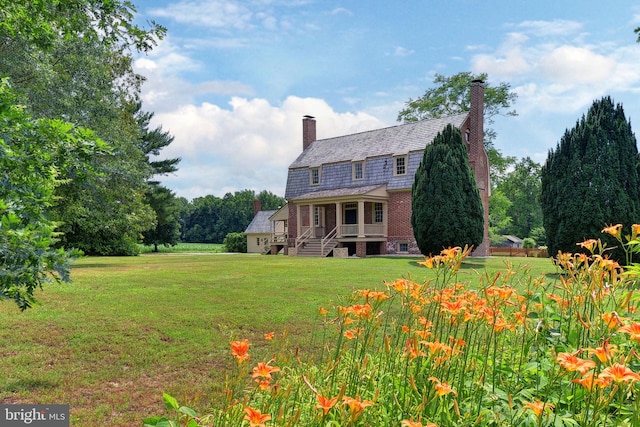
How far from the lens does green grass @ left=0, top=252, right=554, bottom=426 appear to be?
160 inches

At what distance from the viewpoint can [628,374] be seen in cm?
150

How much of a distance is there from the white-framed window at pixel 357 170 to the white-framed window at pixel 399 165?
244cm

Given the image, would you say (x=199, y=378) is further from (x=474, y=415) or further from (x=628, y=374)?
(x=628, y=374)

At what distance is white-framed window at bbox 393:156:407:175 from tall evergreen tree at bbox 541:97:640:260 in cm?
1219

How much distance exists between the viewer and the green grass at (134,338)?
13.4ft

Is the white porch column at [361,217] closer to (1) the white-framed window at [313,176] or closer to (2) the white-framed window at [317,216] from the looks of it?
(2) the white-framed window at [317,216]

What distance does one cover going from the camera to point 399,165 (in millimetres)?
27000

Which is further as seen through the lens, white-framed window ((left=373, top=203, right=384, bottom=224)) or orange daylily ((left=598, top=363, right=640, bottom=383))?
white-framed window ((left=373, top=203, right=384, bottom=224))

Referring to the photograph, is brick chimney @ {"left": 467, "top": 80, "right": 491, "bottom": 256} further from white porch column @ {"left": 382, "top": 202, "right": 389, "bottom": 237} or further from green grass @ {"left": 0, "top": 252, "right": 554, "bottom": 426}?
green grass @ {"left": 0, "top": 252, "right": 554, "bottom": 426}

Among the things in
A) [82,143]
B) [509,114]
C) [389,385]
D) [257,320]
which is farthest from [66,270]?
[509,114]

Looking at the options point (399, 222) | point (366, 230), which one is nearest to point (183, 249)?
point (366, 230)

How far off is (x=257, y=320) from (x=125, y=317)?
2043 millimetres

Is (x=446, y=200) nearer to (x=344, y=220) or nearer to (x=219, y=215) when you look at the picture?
(x=344, y=220)

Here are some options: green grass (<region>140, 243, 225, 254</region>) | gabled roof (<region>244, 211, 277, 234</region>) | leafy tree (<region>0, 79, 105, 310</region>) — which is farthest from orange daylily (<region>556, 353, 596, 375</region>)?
green grass (<region>140, 243, 225, 254</region>)
